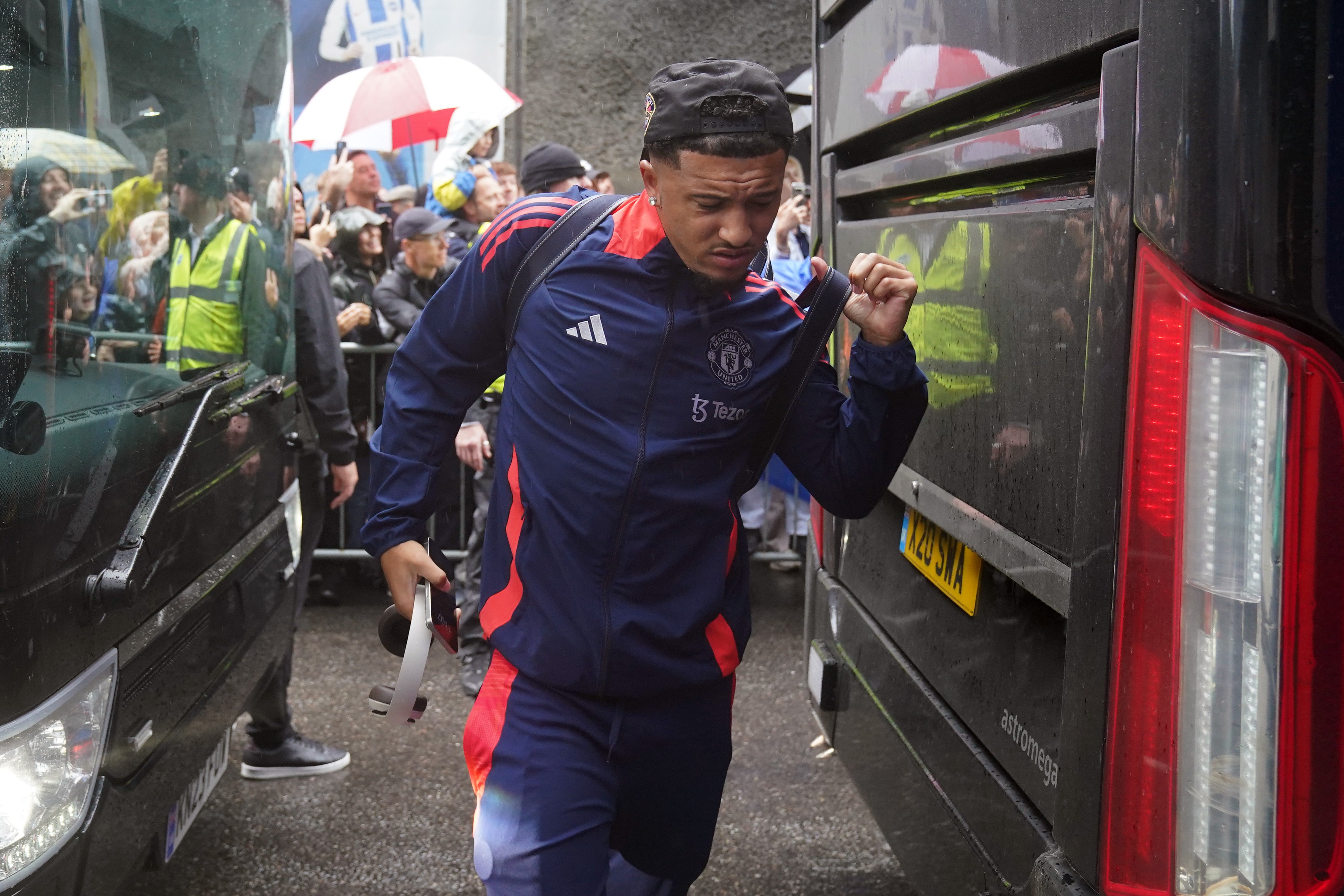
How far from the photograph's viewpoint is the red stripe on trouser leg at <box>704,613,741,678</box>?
2.22 m

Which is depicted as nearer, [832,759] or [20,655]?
[20,655]

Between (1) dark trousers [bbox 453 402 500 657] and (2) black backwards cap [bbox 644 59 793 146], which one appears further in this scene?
(1) dark trousers [bbox 453 402 500 657]

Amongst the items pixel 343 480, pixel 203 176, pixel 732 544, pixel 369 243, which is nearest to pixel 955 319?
pixel 732 544

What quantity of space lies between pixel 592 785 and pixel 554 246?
920 mm

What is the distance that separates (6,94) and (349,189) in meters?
6.70

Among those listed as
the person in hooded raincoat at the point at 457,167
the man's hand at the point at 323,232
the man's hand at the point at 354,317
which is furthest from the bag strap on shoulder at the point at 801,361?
the person in hooded raincoat at the point at 457,167

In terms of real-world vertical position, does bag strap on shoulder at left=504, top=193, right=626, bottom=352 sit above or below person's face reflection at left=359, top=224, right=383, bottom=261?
below

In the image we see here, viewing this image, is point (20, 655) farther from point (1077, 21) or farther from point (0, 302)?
point (1077, 21)

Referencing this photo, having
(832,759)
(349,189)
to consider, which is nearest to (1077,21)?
(832,759)

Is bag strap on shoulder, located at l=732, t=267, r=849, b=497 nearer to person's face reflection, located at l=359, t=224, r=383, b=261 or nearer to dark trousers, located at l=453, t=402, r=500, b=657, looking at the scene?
dark trousers, located at l=453, t=402, r=500, b=657

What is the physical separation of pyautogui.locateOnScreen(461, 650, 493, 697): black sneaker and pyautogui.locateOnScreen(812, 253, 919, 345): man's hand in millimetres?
3452

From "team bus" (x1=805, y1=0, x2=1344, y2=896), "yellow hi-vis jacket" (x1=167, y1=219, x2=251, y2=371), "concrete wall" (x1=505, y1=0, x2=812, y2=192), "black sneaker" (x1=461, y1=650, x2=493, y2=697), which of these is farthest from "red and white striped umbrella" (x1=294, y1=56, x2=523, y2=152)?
"team bus" (x1=805, y1=0, x2=1344, y2=896)

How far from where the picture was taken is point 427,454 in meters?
2.33

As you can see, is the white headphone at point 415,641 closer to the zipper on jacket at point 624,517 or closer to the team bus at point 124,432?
the zipper on jacket at point 624,517
